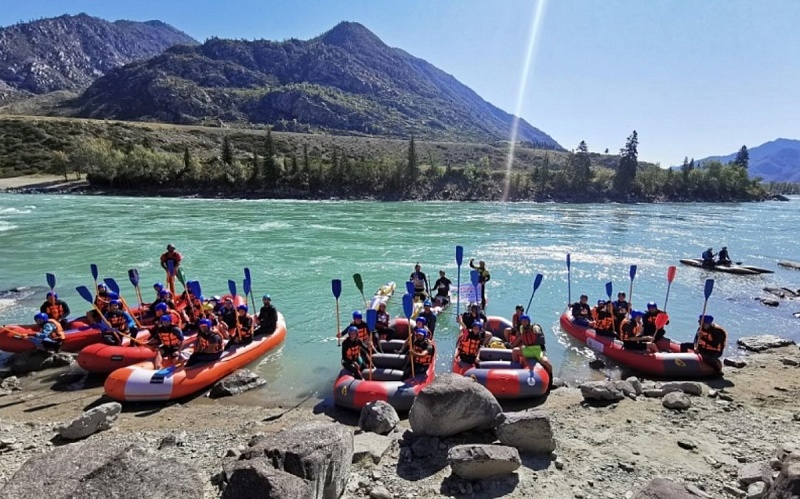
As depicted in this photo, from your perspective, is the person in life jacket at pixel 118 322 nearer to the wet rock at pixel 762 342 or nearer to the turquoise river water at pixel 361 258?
the turquoise river water at pixel 361 258

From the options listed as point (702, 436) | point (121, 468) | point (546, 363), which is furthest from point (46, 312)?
point (702, 436)

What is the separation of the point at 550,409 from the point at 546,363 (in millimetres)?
1308

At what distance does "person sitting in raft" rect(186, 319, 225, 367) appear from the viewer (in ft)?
32.3

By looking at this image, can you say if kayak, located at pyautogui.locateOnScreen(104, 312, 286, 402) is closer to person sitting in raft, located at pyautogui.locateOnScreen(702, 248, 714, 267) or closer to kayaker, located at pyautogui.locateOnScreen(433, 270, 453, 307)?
kayaker, located at pyautogui.locateOnScreen(433, 270, 453, 307)

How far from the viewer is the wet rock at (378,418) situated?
740cm

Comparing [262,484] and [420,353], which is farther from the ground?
[262,484]

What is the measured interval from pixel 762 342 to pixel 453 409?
1091 centimetres

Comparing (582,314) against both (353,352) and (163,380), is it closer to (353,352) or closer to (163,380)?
(353,352)

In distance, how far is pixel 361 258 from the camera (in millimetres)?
24172

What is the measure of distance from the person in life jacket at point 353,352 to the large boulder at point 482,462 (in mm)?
3925

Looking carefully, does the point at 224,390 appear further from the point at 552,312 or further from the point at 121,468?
the point at 552,312

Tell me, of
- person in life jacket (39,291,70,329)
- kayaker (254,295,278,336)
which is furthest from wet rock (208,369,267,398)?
person in life jacket (39,291,70,329)

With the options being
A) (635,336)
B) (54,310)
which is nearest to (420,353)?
(635,336)

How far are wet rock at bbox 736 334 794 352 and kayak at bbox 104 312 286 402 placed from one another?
13.1 meters
